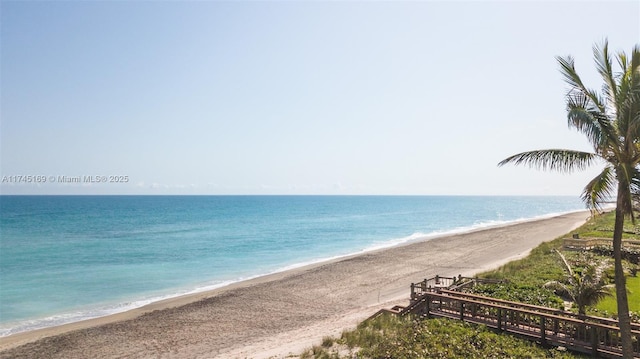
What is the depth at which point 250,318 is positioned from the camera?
21547 mm

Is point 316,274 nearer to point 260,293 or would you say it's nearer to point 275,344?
point 260,293

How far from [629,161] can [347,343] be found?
1018cm

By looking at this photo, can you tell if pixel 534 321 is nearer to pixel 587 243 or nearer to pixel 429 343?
pixel 429 343

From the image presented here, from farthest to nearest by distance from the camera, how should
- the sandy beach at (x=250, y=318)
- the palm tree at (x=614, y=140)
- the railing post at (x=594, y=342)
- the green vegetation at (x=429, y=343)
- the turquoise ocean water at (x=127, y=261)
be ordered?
the turquoise ocean water at (x=127, y=261) < the sandy beach at (x=250, y=318) < the green vegetation at (x=429, y=343) < the railing post at (x=594, y=342) < the palm tree at (x=614, y=140)

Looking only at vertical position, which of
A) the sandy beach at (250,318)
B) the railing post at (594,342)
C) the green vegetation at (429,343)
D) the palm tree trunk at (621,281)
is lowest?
the sandy beach at (250,318)

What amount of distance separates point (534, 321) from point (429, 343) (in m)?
3.89

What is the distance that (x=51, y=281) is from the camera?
102 feet

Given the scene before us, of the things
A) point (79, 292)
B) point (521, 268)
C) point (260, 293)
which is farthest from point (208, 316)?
point (521, 268)

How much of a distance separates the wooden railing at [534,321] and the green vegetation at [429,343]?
0.58 m

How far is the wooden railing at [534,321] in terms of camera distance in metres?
11.3

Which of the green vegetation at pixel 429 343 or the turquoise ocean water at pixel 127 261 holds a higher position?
the green vegetation at pixel 429 343

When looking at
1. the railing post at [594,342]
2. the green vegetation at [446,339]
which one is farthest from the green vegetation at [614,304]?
the railing post at [594,342]

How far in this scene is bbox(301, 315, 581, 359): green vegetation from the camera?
448 inches

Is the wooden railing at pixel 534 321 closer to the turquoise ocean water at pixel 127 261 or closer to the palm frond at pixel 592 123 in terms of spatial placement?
the palm frond at pixel 592 123
